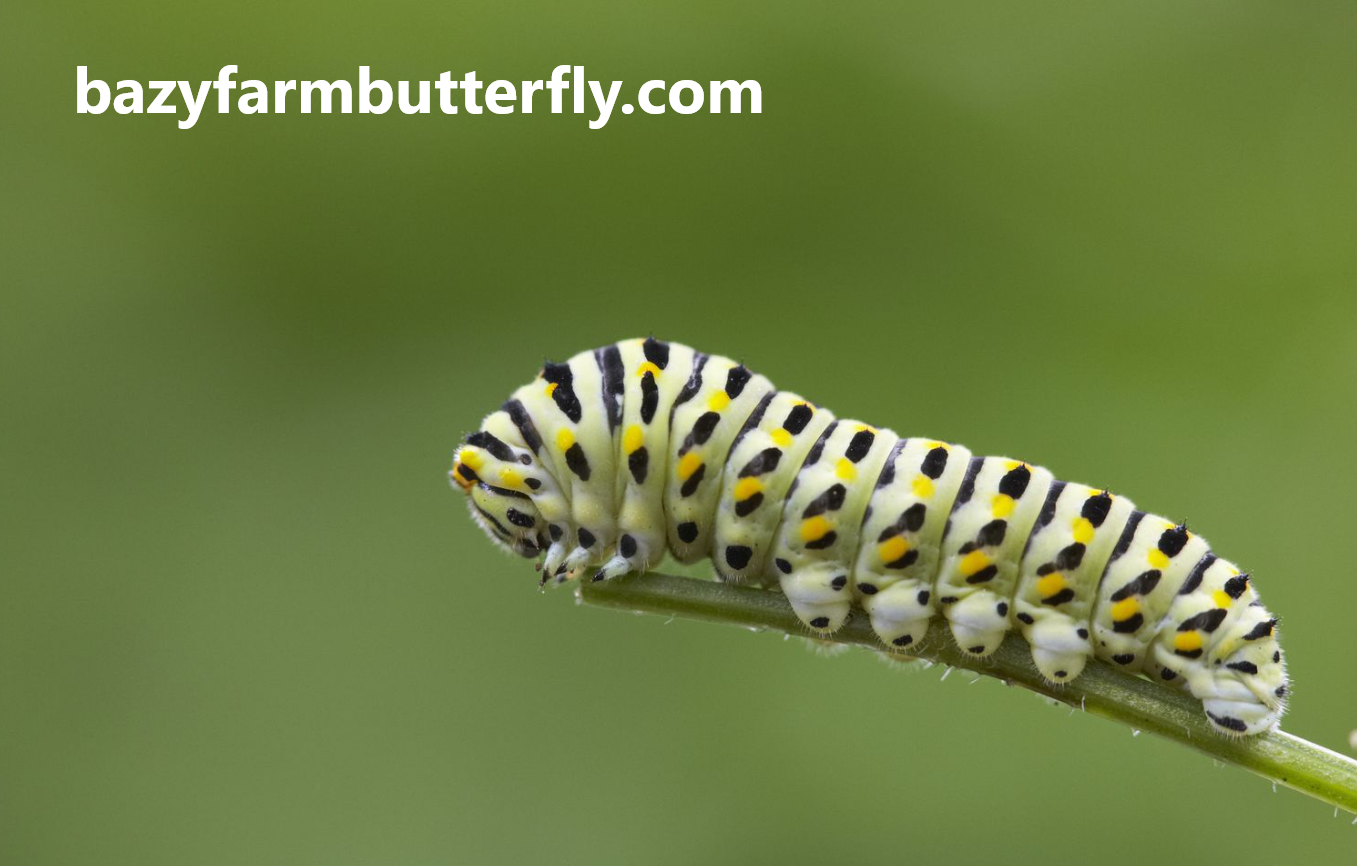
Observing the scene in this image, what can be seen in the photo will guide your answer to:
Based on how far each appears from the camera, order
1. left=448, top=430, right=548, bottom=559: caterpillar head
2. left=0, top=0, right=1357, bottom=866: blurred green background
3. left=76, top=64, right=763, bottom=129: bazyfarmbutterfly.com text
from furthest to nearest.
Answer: left=76, top=64, right=763, bottom=129: bazyfarmbutterfly.com text
left=0, top=0, right=1357, bottom=866: blurred green background
left=448, top=430, right=548, bottom=559: caterpillar head

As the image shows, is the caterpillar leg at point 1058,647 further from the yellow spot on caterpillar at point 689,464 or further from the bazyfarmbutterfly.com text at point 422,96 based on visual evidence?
the bazyfarmbutterfly.com text at point 422,96

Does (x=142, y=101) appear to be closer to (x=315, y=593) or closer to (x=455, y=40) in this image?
(x=455, y=40)

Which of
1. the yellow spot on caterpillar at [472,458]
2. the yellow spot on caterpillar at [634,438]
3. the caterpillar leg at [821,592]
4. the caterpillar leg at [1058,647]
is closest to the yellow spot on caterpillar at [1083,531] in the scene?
the caterpillar leg at [1058,647]

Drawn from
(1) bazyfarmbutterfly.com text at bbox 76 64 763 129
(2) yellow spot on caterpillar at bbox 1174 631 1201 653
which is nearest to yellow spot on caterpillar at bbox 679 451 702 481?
(2) yellow spot on caterpillar at bbox 1174 631 1201 653

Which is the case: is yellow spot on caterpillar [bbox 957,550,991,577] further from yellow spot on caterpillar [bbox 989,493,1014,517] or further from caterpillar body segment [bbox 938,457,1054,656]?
yellow spot on caterpillar [bbox 989,493,1014,517]

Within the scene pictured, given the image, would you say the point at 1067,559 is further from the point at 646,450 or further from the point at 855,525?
the point at 646,450

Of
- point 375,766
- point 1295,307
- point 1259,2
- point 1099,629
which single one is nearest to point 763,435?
point 1099,629
